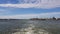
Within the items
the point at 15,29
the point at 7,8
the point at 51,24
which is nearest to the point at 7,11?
the point at 7,8

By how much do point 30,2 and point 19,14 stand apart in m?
0.26

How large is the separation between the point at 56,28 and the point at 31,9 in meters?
0.50

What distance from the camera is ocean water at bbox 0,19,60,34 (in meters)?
1.63

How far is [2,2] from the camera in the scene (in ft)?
5.05

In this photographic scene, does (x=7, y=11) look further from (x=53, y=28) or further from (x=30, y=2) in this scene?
(x=53, y=28)

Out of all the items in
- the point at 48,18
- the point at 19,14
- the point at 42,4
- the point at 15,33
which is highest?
the point at 42,4

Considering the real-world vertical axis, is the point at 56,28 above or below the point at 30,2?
below

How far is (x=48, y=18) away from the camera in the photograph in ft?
5.11

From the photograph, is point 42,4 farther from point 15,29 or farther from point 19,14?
point 15,29

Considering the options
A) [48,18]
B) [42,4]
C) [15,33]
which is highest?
[42,4]

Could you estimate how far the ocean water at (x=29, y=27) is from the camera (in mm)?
1629

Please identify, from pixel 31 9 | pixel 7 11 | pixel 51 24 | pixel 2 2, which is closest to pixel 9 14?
pixel 7 11

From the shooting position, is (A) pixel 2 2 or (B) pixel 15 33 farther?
(B) pixel 15 33

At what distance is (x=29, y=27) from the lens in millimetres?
1676
